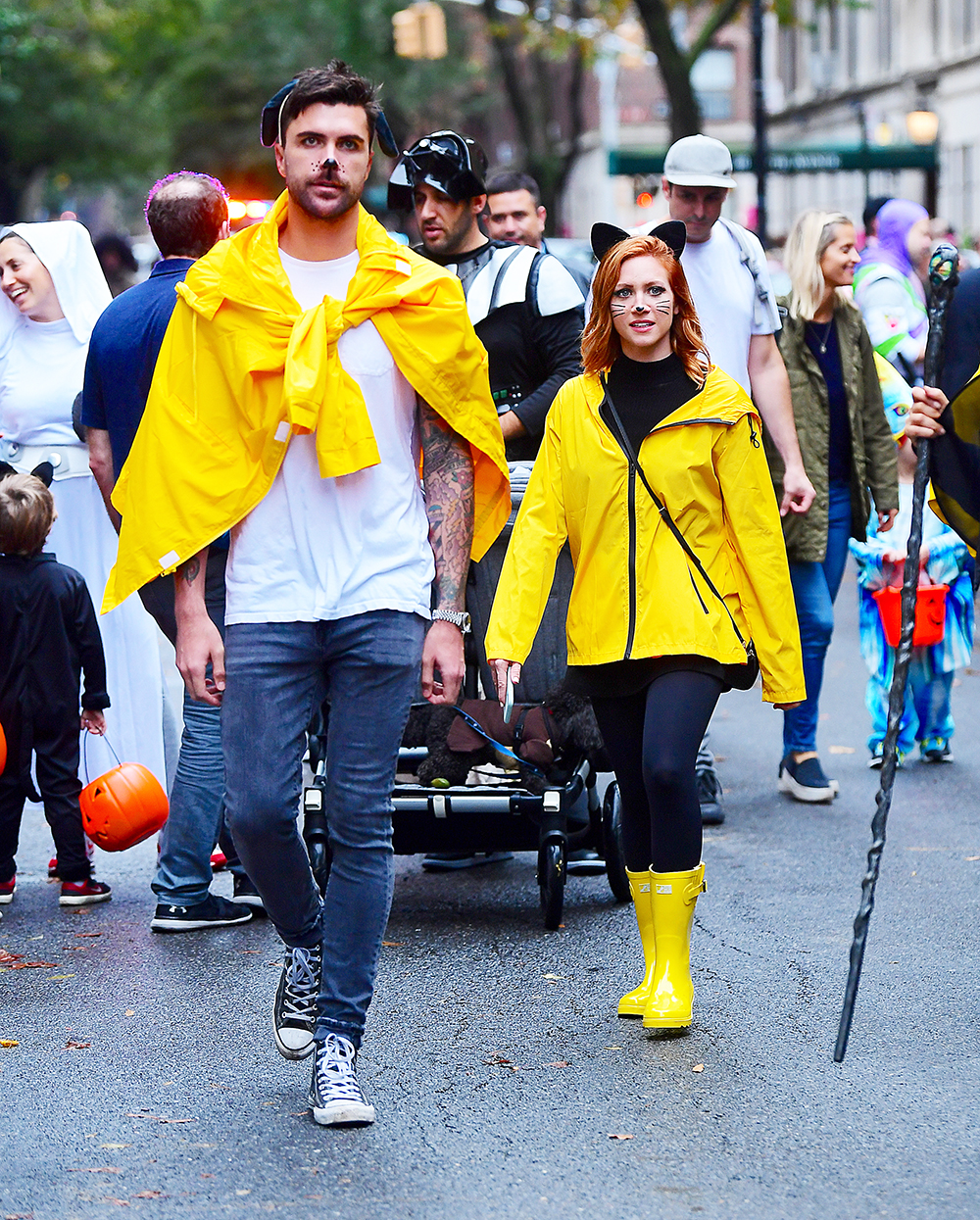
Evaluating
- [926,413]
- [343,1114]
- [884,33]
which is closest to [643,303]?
[926,413]

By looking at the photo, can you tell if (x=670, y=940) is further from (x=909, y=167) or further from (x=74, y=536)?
(x=909, y=167)

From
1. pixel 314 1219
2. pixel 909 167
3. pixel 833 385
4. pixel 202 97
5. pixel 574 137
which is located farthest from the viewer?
pixel 202 97

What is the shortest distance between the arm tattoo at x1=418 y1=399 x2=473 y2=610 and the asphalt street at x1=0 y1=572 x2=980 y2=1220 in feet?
4.01

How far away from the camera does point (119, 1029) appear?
205 inches

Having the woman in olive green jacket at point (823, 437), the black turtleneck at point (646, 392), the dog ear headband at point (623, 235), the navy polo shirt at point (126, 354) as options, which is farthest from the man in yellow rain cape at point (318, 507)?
the woman in olive green jacket at point (823, 437)

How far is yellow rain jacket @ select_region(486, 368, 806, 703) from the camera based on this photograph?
5051 mm

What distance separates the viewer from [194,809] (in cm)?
613

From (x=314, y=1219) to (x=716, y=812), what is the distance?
12.8 ft

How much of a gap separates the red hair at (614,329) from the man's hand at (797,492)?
197 cm

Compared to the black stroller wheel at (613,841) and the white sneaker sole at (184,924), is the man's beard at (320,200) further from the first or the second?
the white sneaker sole at (184,924)

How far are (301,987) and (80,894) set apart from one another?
7.21 ft

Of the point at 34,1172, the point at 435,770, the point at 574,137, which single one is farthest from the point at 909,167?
the point at 34,1172

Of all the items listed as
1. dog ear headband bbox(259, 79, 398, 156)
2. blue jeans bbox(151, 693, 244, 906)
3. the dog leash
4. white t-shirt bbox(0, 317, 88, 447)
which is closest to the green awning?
white t-shirt bbox(0, 317, 88, 447)

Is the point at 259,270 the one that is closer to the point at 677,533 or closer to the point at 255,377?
the point at 255,377
